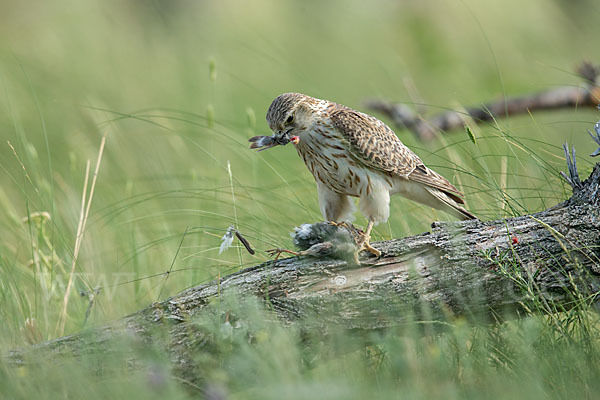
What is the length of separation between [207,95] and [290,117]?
18.1ft

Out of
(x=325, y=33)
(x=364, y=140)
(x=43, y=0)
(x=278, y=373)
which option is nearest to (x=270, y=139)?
(x=364, y=140)

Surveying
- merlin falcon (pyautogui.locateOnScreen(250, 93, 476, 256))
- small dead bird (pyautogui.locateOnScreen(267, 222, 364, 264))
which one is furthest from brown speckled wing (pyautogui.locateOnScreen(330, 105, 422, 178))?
small dead bird (pyautogui.locateOnScreen(267, 222, 364, 264))

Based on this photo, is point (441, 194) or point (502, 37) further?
point (502, 37)

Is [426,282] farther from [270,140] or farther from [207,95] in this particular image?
[207,95]

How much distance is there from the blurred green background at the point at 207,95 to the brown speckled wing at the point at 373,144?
0.39 metres

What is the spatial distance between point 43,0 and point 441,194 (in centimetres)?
1172

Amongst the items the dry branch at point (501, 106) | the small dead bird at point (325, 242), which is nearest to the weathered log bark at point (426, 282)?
the small dead bird at point (325, 242)

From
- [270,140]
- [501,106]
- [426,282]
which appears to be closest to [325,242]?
[426,282]

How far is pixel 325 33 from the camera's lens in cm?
1196

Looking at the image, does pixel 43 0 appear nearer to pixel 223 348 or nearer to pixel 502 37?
pixel 502 37

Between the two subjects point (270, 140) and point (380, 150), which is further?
point (380, 150)

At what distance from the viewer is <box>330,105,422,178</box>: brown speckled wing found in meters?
4.11

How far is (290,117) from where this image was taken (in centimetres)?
409

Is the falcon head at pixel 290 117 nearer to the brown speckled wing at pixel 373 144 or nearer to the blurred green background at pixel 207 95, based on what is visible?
the brown speckled wing at pixel 373 144
